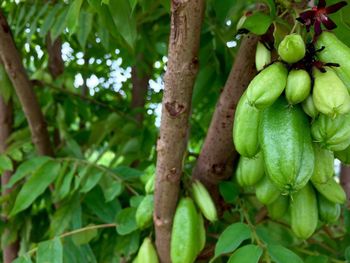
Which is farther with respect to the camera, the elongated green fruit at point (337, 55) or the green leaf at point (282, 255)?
the green leaf at point (282, 255)

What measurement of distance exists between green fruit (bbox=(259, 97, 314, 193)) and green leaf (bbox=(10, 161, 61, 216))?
721 millimetres

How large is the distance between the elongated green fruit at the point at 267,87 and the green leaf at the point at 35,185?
0.74 meters

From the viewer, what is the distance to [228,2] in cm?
104

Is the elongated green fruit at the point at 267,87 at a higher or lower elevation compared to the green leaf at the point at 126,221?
higher

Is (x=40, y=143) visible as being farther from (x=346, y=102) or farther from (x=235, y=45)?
(x=346, y=102)

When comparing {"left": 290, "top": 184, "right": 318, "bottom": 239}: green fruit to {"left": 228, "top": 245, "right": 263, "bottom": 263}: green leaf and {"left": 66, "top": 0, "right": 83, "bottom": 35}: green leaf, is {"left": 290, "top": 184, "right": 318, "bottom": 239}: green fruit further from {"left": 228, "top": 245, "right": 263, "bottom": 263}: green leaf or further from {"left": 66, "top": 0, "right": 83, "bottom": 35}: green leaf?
{"left": 66, "top": 0, "right": 83, "bottom": 35}: green leaf

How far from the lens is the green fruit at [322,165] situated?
0.85m

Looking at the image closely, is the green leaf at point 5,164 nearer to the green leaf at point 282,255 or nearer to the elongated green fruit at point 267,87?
the green leaf at point 282,255

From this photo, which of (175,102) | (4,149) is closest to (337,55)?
(175,102)

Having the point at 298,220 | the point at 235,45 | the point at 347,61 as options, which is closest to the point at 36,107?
the point at 235,45

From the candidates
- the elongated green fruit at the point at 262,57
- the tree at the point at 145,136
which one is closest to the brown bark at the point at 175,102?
the tree at the point at 145,136

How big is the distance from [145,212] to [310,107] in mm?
495

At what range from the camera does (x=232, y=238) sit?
40.4 inches

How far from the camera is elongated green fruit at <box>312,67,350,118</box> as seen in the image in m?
0.72
